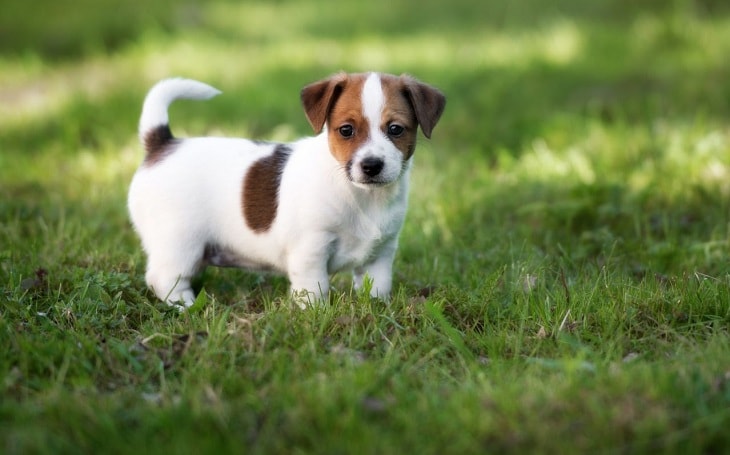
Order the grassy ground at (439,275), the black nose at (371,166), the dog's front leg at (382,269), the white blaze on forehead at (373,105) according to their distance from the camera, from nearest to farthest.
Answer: the grassy ground at (439,275)
the black nose at (371,166)
the white blaze on forehead at (373,105)
the dog's front leg at (382,269)

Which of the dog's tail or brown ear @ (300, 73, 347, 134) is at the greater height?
brown ear @ (300, 73, 347, 134)

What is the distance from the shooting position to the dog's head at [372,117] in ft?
13.1

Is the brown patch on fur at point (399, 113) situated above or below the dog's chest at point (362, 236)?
above

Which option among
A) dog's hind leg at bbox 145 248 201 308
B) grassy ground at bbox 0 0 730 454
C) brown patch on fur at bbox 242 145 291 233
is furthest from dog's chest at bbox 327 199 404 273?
dog's hind leg at bbox 145 248 201 308

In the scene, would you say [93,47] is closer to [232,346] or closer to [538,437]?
[232,346]

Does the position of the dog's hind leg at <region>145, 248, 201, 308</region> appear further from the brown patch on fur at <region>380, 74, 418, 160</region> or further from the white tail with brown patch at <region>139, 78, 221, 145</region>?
the brown patch on fur at <region>380, 74, 418, 160</region>

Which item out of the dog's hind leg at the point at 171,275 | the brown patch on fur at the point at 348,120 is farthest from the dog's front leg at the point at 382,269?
the dog's hind leg at the point at 171,275

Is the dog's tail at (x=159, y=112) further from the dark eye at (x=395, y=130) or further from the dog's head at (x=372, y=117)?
the dark eye at (x=395, y=130)

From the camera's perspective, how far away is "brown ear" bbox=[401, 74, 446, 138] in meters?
4.17

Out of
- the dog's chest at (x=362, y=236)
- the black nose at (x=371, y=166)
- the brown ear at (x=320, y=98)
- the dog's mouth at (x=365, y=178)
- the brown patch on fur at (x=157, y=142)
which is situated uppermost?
the brown ear at (x=320, y=98)

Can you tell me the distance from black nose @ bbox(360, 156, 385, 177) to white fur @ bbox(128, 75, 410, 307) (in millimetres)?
73

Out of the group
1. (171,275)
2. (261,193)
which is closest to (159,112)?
(261,193)

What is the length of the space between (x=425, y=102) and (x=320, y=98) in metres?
0.54

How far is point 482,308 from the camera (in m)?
4.03
